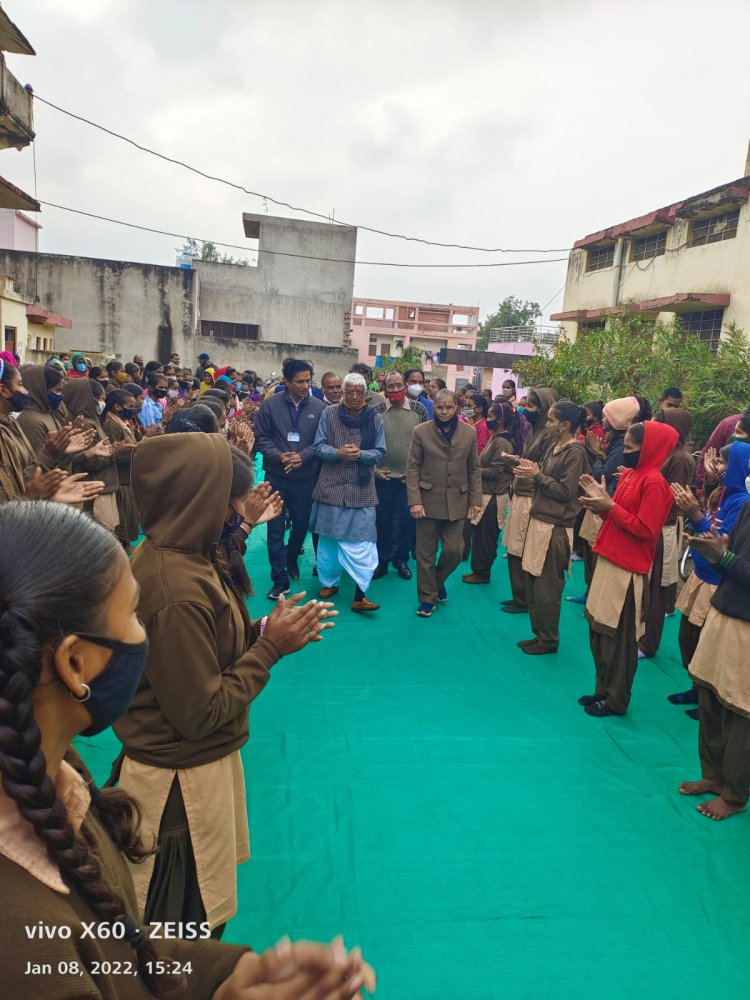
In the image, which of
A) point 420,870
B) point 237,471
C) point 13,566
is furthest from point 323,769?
point 13,566

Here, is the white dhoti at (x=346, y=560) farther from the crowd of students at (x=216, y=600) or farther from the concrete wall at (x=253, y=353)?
the concrete wall at (x=253, y=353)

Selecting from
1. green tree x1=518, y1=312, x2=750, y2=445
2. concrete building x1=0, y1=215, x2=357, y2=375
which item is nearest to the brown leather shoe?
green tree x1=518, y1=312, x2=750, y2=445

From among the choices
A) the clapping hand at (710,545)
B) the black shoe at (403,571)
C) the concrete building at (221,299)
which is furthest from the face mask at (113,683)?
the concrete building at (221,299)

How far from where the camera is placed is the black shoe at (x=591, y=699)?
4320 mm

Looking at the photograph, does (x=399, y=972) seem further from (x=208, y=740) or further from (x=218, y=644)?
(x=218, y=644)

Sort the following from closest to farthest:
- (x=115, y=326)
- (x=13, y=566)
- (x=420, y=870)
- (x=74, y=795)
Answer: (x=13, y=566) < (x=74, y=795) < (x=420, y=870) < (x=115, y=326)

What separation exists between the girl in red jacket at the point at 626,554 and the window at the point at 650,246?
15.3m

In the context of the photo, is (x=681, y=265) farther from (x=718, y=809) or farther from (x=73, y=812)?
(x=73, y=812)

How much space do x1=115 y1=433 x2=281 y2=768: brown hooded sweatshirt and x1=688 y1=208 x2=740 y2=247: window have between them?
52.4ft

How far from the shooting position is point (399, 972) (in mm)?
2332

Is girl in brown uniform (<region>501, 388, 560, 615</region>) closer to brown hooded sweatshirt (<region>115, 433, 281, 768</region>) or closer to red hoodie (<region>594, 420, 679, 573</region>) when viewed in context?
red hoodie (<region>594, 420, 679, 573</region>)

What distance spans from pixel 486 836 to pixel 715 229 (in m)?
15.9

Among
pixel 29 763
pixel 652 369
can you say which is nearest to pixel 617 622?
pixel 29 763

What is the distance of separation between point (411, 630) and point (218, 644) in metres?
3.66
